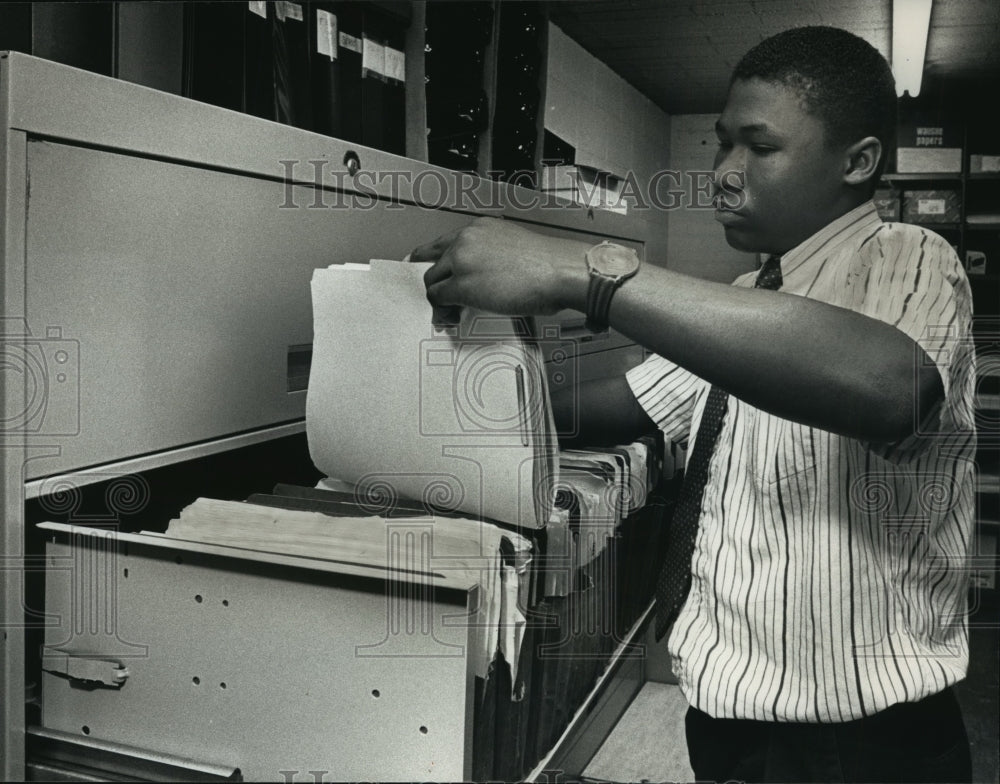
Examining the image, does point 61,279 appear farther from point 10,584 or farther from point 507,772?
point 507,772

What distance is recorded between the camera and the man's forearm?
69 cm

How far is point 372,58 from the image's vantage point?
1.26m

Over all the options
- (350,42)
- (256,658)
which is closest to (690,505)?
(256,658)

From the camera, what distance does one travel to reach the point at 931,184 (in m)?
5.57

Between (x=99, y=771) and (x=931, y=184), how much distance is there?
5926 millimetres

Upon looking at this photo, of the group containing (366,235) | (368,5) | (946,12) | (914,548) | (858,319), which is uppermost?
(946,12)

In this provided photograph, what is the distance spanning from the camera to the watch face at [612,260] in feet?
2.32

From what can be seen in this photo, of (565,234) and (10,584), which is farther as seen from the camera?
(565,234)

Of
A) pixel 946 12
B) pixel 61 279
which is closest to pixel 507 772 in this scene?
pixel 61 279

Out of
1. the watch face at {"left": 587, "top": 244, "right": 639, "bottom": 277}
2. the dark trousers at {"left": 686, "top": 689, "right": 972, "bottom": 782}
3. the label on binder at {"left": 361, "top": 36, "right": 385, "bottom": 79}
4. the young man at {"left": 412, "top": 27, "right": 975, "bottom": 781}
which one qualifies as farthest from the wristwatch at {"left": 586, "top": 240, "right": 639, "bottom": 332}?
the label on binder at {"left": 361, "top": 36, "right": 385, "bottom": 79}

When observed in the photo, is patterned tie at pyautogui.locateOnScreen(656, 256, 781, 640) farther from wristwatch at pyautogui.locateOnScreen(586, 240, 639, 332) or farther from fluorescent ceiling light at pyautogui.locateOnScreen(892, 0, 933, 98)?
fluorescent ceiling light at pyautogui.locateOnScreen(892, 0, 933, 98)

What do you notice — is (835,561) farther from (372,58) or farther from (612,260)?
(372,58)

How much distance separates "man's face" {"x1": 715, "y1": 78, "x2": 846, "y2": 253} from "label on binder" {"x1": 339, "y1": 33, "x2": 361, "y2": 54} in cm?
52

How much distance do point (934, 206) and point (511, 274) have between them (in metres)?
5.60
